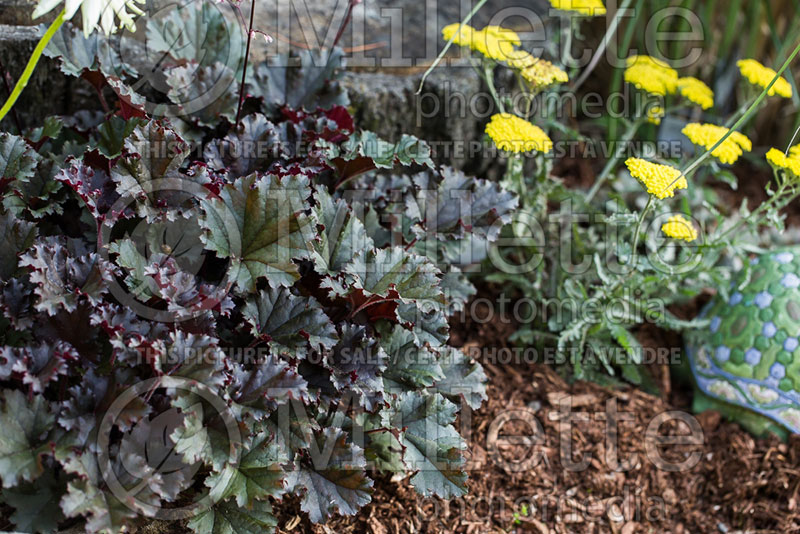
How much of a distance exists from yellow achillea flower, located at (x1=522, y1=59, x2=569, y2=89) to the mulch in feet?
2.98

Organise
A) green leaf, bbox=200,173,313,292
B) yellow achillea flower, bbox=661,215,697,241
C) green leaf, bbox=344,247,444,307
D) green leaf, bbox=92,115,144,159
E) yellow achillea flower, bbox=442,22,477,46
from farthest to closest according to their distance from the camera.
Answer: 1. yellow achillea flower, bbox=442,22,477,46
2. yellow achillea flower, bbox=661,215,697,241
3. green leaf, bbox=92,115,144,159
4. green leaf, bbox=344,247,444,307
5. green leaf, bbox=200,173,313,292

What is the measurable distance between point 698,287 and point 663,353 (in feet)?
1.03

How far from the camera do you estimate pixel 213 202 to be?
171 cm

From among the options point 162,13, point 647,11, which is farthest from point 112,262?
point 647,11

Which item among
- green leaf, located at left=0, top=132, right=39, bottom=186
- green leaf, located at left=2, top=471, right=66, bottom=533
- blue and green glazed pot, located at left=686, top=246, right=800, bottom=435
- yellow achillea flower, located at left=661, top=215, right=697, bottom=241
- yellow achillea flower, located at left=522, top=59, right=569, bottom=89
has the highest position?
yellow achillea flower, located at left=522, top=59, right=569, bottom=89

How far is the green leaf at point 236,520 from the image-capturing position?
63.9 inches

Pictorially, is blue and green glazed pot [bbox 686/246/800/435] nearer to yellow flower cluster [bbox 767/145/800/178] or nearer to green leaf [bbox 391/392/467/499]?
yellow flower cluster [bbox 767/145/800/178]

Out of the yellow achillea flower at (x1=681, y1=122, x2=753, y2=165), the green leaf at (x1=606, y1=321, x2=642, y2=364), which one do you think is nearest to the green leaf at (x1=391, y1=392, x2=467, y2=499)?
the green leaf at (x1=606, y1=321, x2=642, y2=364)

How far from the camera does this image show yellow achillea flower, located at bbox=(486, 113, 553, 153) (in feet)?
7.16

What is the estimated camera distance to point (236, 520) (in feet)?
5.39

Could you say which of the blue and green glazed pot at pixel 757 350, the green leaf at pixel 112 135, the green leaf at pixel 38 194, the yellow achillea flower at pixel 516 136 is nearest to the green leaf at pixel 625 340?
the blue and green glazed pot at pixel 757 350

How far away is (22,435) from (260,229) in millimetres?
668

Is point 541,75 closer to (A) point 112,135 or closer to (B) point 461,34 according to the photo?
(B) point 461,34

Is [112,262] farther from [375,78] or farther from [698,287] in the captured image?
[698,287]
